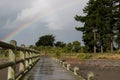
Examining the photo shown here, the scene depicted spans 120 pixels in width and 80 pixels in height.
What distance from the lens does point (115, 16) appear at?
83812mm

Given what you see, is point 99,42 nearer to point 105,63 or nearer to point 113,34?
point 113,34

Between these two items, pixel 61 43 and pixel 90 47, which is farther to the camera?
pixel 61 43

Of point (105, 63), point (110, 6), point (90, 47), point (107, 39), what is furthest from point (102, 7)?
point (105, 63)

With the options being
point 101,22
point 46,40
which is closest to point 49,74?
point 101,22

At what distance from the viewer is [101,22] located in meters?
81.9

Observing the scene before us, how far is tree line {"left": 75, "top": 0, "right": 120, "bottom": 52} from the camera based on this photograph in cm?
8244

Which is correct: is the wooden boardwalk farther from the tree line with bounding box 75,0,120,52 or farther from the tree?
the tree

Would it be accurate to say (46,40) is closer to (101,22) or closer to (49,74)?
(101,22)

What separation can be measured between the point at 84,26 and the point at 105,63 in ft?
128

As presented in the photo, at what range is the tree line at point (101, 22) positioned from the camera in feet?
270

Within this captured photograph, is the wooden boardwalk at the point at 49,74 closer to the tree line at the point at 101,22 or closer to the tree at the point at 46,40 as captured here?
the tree line at the point at 101,22

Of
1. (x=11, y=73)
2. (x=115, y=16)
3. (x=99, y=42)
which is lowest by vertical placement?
(x=11, y=73)

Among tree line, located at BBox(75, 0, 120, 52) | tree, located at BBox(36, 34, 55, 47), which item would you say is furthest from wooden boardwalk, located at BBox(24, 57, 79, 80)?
tree, located at BBox(36, 34, 55, 47)

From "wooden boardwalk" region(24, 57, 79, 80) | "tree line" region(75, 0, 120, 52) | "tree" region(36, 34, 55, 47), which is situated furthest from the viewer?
"tree" region(36, 34, 55, 47)
